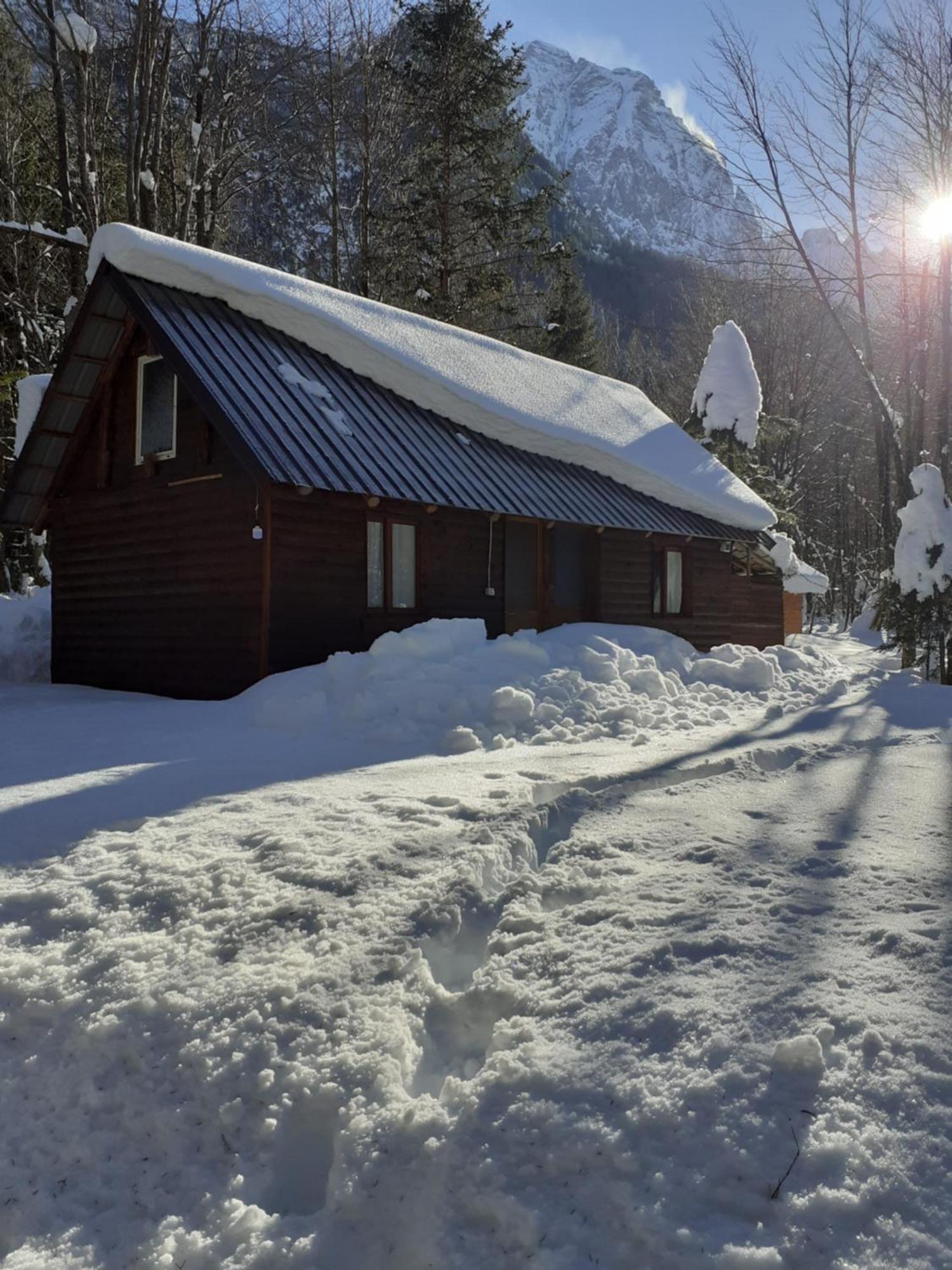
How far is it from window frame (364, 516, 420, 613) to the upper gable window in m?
3.10

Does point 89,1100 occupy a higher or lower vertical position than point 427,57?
lower

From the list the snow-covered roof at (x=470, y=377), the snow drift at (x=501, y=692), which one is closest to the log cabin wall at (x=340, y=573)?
the snow drift at (x=501, y=692)

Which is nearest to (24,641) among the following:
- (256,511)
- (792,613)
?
(256,511)

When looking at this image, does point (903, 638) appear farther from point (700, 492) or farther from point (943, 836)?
point (943, 836)

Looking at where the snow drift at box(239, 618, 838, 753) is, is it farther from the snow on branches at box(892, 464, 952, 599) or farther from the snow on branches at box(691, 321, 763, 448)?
the snow on branches at box(691, 321, 763, 448)

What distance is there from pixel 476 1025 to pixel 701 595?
1603cm

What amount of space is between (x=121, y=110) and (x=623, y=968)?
101ft

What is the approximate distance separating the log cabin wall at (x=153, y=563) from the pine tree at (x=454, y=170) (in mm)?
13960

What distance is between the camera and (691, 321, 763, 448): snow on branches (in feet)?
83.0

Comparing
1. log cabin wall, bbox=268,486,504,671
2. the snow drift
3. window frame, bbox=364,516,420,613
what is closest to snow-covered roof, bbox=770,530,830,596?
the snow drift

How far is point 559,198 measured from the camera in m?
27.8

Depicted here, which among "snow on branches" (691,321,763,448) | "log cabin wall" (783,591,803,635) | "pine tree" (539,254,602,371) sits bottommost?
"log cabin wall" (783,591,803,635)

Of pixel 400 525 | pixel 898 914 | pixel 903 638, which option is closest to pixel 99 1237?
pixel 898 914

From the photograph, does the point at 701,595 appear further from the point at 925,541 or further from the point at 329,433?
the point at 329,433
